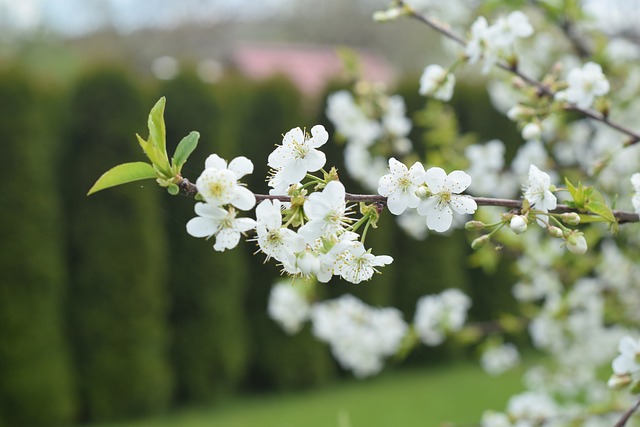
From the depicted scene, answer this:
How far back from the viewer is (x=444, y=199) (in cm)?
110

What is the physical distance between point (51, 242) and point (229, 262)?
1.48 meters

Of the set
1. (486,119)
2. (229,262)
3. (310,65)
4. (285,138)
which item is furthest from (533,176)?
(310,65)

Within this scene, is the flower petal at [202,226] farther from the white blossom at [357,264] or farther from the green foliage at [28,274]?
the green foliage at [28,274]

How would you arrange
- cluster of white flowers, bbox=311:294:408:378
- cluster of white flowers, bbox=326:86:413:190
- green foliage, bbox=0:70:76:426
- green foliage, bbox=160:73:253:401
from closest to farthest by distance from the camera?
cluster of white flowers, bbox=326:86:413:190
cluster of white flowers, bbox=311:294:408:378
green foliage, bbox=0:70:76:426
green foliage, bbox=160:73:253:401

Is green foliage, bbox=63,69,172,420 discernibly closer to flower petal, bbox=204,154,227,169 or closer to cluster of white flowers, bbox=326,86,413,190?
cluster of white flowers, bbox=326,86,413,190

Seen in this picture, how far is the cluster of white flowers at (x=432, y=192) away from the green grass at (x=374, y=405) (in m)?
4.76

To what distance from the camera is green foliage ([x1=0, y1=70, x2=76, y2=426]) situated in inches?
224

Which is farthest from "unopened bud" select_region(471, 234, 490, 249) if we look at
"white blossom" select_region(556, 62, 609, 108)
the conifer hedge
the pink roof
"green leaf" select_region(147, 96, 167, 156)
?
the pink roof

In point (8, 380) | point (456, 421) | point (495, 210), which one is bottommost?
point (456, 421)

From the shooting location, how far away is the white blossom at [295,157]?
106 centimetres

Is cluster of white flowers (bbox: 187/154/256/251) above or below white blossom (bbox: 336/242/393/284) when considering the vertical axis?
above

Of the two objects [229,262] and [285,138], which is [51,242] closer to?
[229,262]

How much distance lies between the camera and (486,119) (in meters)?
8.29

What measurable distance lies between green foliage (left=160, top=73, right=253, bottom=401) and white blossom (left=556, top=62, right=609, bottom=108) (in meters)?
4.96
